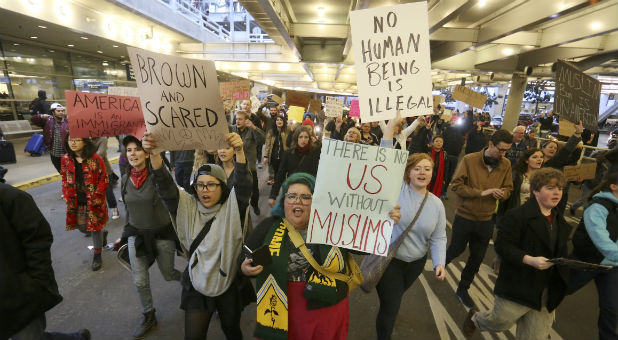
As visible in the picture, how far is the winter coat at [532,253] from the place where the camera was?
2.41 metres

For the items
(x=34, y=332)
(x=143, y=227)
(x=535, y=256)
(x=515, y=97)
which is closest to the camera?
(x=34, y=332)

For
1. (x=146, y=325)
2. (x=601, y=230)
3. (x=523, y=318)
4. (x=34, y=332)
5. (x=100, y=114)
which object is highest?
(x=100, y=114)

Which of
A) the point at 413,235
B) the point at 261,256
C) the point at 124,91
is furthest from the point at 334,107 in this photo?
the point at 261,256

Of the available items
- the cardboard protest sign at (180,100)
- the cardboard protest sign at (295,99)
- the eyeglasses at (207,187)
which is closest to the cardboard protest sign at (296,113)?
the cardboard protest sign at (295,99)

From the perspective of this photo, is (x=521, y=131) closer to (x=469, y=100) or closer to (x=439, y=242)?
(x=469, y=100)

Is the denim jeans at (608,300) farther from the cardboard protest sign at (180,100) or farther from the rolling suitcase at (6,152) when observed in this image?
the rolling suitcase at (6,152)

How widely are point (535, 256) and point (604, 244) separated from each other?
29.8 inches

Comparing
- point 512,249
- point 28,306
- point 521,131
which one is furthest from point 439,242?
point 521,131

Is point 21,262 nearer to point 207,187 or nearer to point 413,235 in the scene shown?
point 207,187

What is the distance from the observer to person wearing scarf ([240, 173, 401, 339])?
1.91 metres

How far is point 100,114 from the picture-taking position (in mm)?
3088

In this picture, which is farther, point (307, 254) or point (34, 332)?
point (34, 332)

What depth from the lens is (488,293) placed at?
392 cm

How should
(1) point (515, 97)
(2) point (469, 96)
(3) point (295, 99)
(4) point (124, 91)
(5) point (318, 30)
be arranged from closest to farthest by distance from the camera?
(4) point (124, 91) → (2) point (469, 96) → (3) point (295, 99) → (5) point (318, 30) → (1) point (515, 97)
